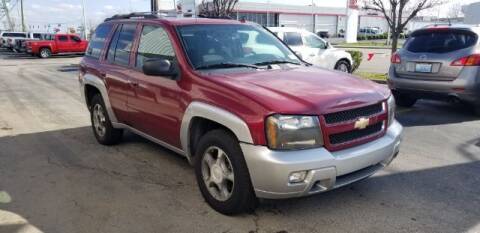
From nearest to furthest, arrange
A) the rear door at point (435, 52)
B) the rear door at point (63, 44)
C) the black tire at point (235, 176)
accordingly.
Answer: the black tire at point (235, 176) → the rear door at point (435, 52) → the rear door at point (63, 44)

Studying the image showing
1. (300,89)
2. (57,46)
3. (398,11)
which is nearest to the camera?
(300,89)

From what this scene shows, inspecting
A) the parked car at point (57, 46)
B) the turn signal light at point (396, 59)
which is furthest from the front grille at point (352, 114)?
the parked car at point (57, 46)

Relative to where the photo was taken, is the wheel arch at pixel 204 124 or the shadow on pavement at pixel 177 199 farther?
the shadow on pavement at pixel 177 199

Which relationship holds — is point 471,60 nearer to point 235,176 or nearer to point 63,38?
point 235,176

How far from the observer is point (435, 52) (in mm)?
7566

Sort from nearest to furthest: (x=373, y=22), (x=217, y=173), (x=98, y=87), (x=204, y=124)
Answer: (x=217, y=173) → (x=204, y=124) → (x=98, y=87) → (x=373, y=22)

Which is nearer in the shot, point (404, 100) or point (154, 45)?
point (154, 45)

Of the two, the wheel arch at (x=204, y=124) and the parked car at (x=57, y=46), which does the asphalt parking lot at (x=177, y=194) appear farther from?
the parked car at (x=57, y=46)

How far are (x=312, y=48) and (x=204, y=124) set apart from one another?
33.7 feet

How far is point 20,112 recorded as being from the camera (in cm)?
899

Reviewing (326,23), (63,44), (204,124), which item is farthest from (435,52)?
(326,23)

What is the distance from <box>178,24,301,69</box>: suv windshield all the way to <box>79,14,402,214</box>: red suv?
1 cm

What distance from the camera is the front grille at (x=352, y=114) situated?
3447 mm

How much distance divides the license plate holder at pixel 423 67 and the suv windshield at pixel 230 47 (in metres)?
3.50
